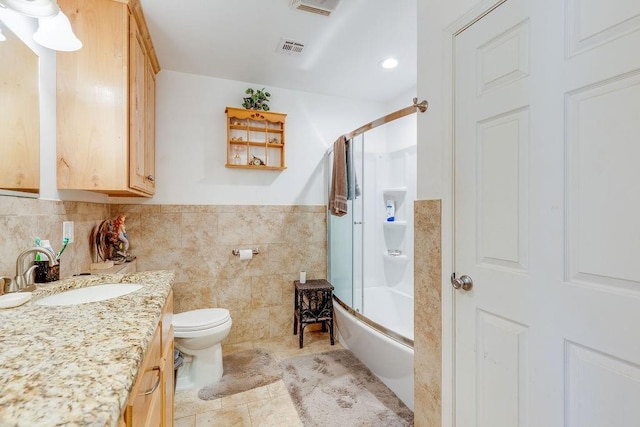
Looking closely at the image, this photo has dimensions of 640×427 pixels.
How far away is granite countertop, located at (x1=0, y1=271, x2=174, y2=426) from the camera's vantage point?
44 cm

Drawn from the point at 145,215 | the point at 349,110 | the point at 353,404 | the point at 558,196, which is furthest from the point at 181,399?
the point at 349,110

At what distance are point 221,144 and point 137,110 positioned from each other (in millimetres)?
Result: 899

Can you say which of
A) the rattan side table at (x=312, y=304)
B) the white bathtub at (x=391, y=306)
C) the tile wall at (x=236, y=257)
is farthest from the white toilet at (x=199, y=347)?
the white bathtub at (x=391, y=306)

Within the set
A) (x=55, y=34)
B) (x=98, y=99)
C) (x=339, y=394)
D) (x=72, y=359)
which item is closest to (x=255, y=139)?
(x=98, y=99)

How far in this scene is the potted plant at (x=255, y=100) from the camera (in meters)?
2.60

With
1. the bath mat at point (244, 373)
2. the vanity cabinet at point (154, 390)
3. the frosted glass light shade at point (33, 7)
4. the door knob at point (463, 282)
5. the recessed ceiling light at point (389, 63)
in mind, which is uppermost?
the recessed ceiling light at point (389, 63)

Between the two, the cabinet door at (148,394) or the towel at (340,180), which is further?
the towel at (340,180)

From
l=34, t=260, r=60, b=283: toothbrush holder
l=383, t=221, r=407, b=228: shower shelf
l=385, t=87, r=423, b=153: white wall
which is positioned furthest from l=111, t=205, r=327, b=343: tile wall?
l=34, t=260, r=60, b=283: toothbrush holder

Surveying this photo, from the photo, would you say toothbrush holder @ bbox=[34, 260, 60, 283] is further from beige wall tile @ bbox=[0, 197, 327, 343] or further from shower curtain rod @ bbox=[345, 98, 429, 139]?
shower curtain rod @ bbox=[345, 98, 429, 139]

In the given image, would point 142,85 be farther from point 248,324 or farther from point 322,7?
point 248,324

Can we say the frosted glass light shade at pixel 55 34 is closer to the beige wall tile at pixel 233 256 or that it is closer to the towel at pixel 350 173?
the beige wall tile at pixel 233 256

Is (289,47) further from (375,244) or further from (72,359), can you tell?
(72,359)

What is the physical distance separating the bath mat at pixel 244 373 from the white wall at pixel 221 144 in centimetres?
133

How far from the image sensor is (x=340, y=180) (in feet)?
8.27
